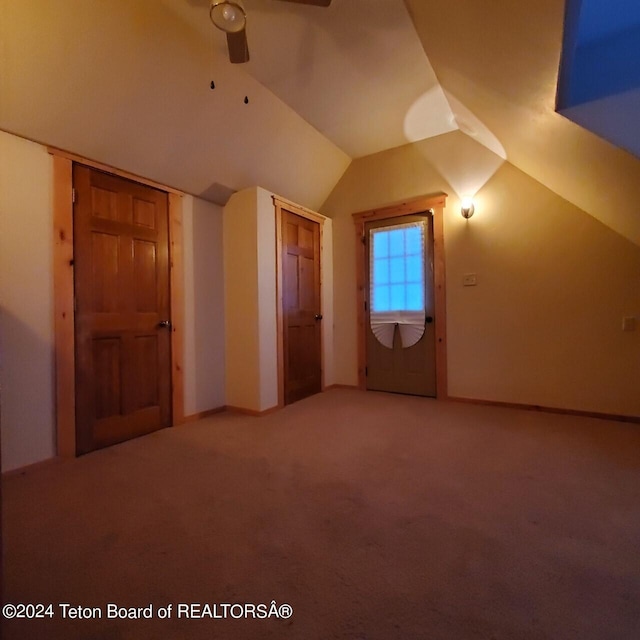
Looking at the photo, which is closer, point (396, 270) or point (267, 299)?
point (267, 299)

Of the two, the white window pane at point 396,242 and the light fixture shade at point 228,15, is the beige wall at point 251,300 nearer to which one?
the white window pane at point 396,242

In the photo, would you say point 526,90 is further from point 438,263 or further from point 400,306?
point 400,306

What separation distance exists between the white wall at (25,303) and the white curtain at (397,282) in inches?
123

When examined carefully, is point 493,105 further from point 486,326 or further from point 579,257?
point 486,326

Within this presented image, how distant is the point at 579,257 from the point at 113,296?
13.4 feet

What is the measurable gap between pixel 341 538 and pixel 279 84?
10.6ft

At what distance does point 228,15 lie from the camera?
1.58 metres

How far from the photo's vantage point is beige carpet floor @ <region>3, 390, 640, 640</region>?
1.02m

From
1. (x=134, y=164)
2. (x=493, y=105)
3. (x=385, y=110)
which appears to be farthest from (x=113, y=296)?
(x=493, y=105)

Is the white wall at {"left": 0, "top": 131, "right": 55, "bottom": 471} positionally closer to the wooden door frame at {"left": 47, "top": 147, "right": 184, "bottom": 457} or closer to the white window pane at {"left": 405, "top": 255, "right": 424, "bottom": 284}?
the wooden door frame at {"left": 47, "top": 147, "right": 184, "bottom": 457}

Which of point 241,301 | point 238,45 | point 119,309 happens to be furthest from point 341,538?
point 238,45

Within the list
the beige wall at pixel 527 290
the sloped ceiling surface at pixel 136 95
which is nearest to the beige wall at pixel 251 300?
the sloped ceiling surface at pixel 136 95

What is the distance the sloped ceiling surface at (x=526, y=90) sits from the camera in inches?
60.7

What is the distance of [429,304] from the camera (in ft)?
12.3
